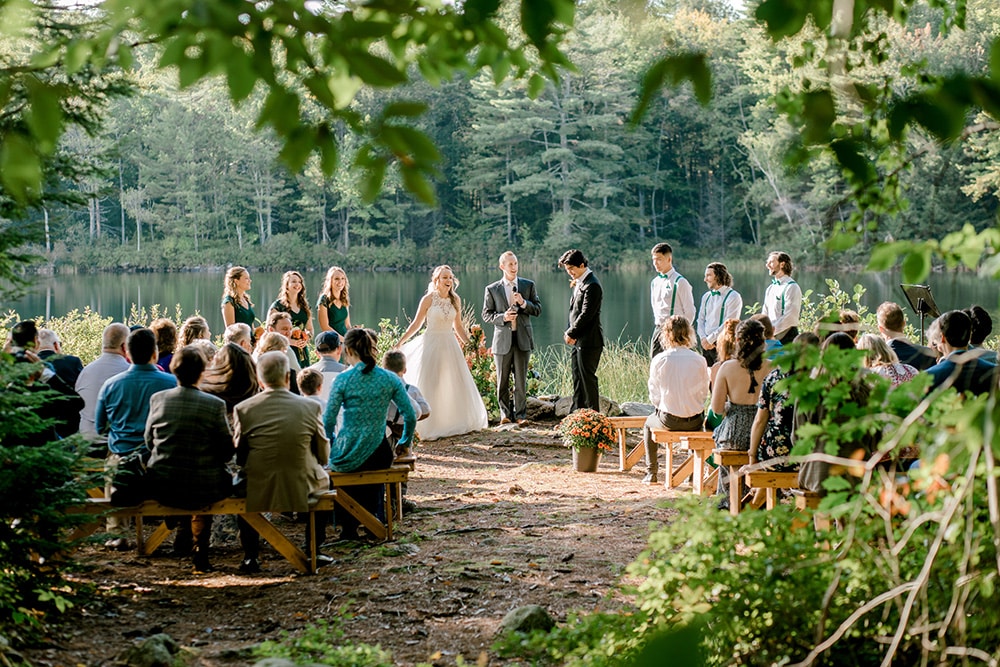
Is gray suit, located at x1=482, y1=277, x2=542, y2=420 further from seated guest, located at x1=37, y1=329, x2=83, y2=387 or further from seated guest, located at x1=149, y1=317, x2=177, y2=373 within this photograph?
seated guest, located at x1=37, y1=329, x2=83, y2=387

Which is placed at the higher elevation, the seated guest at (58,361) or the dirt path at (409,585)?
the seated guest at (58,361)

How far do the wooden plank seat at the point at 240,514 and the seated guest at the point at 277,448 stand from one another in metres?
0.07

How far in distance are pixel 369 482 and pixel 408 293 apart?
34981 millimetres

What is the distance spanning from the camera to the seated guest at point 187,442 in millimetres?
5121

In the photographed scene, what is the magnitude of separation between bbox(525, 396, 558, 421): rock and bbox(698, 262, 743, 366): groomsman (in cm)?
227

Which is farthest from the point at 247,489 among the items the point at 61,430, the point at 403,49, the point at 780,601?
the point at 403,49

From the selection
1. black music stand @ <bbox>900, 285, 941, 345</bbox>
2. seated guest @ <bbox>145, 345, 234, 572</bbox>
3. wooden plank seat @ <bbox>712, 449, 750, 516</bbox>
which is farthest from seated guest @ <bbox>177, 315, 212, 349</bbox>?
black music stand @ <bbox>900, 285, 941, 345</bbox>

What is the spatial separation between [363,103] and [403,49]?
50856mm

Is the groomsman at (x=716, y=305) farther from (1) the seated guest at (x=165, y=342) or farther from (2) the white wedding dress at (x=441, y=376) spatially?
(1) the seated guest at (x=165, y=342)

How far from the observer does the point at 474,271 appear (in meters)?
53.3

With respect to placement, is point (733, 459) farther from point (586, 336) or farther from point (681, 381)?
point (586, 336)

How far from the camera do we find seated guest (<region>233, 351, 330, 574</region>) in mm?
5215

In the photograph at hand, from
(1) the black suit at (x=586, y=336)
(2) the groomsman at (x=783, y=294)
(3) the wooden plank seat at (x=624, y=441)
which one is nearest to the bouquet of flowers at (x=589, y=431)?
(3) the wooden plank seat at (x=624, y=441)

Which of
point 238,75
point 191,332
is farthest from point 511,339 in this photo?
point 238,75
